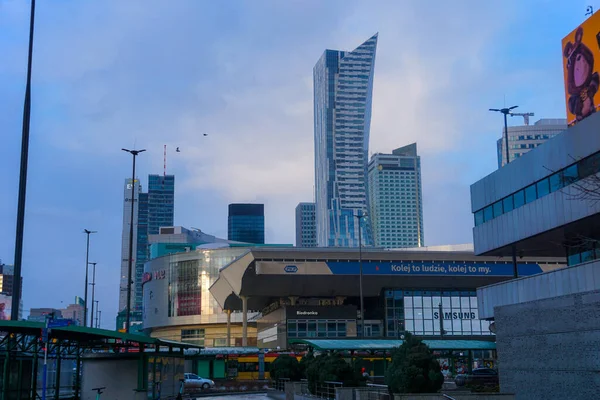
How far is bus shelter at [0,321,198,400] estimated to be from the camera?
91.8 feet

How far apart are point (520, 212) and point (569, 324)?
9.49 m

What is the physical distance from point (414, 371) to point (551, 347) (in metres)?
5.75

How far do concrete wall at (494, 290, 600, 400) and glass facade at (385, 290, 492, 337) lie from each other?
61645 millimetres

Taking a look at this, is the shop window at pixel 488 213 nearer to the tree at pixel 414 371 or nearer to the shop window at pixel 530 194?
the shop window at pixel 530 194

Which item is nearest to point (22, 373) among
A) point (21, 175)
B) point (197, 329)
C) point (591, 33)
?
point (21, 175)

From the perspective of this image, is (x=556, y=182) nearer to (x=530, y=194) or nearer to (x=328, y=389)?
(x=530, y=194)

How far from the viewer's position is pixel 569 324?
25125mm

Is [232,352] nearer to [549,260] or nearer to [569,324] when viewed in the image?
[549,260]

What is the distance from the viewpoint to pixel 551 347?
85.5 ft

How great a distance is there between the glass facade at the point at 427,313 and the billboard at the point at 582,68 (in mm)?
59968

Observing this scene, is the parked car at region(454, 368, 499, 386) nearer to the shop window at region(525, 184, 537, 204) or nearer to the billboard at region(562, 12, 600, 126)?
the shop window at region(525, 184, 537, 204)

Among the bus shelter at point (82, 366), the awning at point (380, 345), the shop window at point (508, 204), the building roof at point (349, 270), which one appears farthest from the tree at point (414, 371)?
the building roof at point (349, 270)

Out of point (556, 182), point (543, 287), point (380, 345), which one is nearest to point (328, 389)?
point (543, 287)

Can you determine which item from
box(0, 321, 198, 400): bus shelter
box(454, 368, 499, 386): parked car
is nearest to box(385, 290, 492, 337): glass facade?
box(454, 368, 499, 386): parked car
